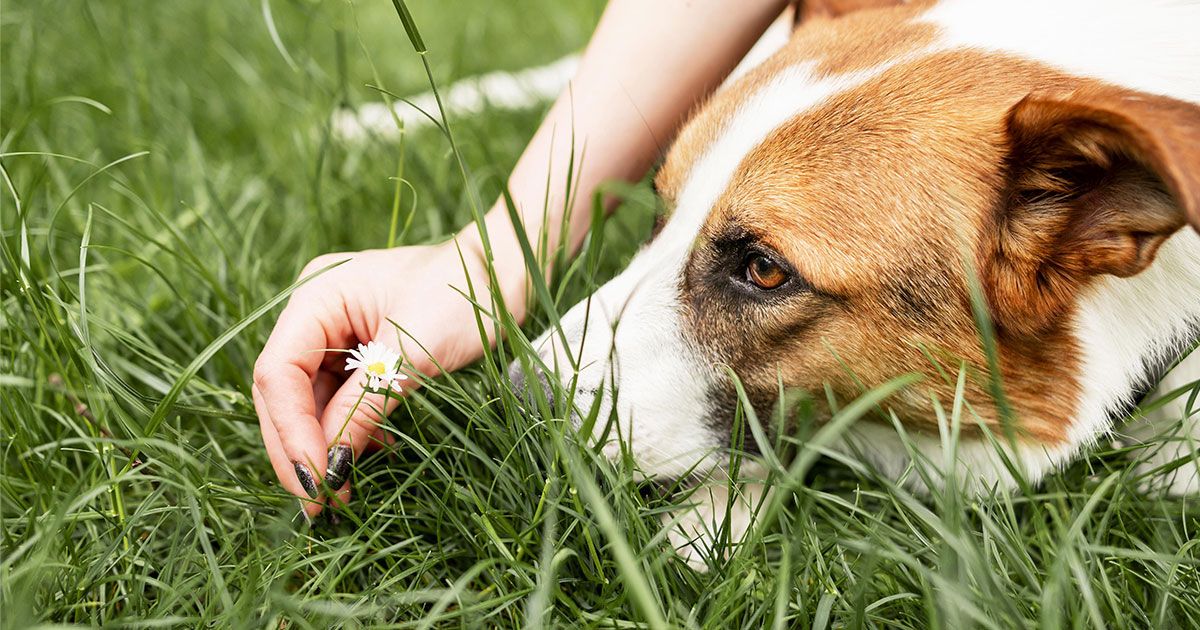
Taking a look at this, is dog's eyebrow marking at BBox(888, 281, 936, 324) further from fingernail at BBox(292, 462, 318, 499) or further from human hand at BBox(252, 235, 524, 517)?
fingernail at BBox(292, 462, 318, 499)

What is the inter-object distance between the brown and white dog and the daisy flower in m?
0.31

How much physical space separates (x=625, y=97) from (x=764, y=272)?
0.70 metres

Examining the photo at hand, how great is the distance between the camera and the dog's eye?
189 centimetres

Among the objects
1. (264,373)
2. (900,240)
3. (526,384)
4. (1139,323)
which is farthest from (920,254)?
(264,373)

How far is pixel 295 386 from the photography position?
1.76m

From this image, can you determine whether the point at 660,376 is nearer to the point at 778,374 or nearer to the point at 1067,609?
the point at 778,374

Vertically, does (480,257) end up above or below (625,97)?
below

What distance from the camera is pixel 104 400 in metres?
1.95

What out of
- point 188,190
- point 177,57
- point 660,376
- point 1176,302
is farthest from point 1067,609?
point 177,57

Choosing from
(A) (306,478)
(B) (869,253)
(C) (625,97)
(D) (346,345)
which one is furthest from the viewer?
(C) (625,97)

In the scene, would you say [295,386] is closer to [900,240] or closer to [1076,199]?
[900,240]

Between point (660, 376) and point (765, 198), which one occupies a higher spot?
point (765, 198)

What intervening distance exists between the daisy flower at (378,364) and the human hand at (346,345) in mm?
27

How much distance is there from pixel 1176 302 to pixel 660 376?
1.01 metres
